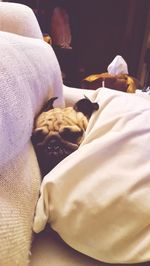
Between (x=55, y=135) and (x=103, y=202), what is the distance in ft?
0.89

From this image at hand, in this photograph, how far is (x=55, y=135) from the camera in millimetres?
797

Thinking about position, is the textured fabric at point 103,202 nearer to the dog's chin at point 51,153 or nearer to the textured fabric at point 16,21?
the dog's chin at point 51,153

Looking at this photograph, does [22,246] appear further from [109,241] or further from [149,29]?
[149,29]

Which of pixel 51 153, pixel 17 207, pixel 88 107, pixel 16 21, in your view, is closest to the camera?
pixel 17 207

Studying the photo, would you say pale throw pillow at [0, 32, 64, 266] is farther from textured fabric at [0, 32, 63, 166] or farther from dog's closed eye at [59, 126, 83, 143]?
dog's closed eye at [59, 126, 83, 143]

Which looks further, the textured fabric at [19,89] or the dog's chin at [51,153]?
the dog's chin at [51,153]

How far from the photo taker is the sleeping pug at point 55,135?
0.77 metres

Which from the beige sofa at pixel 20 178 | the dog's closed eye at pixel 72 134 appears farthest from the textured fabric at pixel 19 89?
the dog's closed eye at pixel 72 134

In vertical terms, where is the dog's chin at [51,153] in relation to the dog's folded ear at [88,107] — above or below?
below

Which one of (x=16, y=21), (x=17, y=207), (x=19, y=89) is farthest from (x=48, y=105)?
(x=16, y=21)

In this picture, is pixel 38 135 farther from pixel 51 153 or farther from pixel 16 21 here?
pixel 16 21

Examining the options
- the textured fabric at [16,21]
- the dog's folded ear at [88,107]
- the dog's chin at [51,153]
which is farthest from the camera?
the textured fabric at [16,21]

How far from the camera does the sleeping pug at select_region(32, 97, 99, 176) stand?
0.77 metres

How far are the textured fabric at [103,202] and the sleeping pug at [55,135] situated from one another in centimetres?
12
